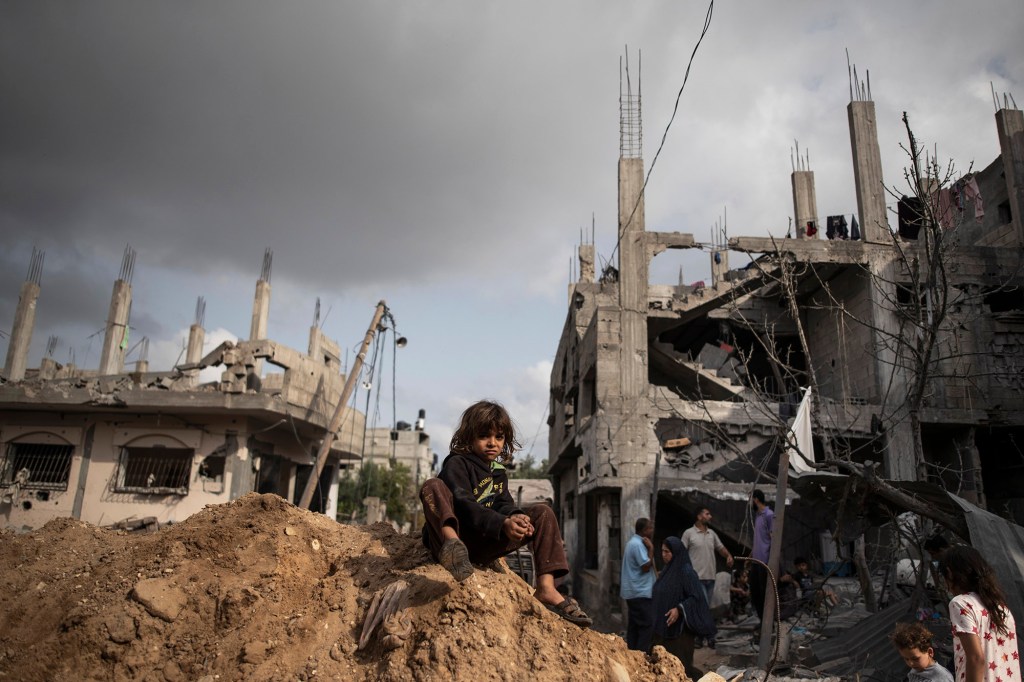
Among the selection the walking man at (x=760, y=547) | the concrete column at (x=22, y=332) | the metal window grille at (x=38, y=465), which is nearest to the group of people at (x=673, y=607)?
the walking man at (x=760, y=547)

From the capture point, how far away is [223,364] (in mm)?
16297

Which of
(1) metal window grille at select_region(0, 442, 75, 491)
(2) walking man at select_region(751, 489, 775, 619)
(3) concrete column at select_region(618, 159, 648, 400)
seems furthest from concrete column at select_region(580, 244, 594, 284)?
(2) walking man at select_region(751, 489, 775, 619)

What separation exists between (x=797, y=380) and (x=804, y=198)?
1060 cm

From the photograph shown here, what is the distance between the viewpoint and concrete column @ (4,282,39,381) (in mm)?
23794

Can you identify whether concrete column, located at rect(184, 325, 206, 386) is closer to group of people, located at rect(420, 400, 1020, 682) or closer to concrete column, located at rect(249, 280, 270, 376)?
concrete column, located at rect(249, 280, 270, 376)

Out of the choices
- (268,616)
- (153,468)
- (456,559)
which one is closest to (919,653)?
(456,559)

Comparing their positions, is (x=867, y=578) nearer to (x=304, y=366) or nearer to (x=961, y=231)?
(x=304, y=366)

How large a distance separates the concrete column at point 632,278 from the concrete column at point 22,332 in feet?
70.5

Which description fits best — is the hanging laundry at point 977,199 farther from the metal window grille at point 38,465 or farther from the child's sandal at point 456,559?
the metal window grille at point 38,465

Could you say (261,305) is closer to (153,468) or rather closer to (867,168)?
(153,468)

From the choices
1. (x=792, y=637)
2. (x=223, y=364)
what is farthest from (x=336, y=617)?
(x=223, y=364)

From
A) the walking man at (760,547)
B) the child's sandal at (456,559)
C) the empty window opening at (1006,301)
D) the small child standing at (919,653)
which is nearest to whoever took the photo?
the child's sandal at (456,559)

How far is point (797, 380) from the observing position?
15.3 m

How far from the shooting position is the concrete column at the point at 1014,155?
59.4ft
